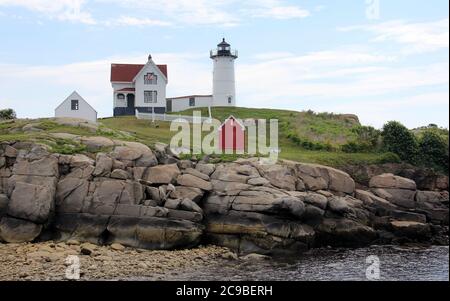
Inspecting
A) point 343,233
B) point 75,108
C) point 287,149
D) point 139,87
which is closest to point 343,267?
point 343,233

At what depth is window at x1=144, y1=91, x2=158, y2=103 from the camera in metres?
61.9

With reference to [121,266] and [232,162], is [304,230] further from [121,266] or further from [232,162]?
[121,266]

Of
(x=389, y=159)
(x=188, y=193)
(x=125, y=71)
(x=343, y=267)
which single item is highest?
(x=125, y=71)

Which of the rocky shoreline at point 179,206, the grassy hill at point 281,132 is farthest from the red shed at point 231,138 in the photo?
the rocky shoreline at point 179,206

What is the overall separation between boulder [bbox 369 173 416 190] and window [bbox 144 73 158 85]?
2928 cm

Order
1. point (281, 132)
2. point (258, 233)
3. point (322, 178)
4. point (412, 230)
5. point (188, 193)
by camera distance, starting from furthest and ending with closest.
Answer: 1. point (281, 132)
2. point (322, 178)
3. point (412, 230)
4. point (188, 193)
5. point (258, 233)

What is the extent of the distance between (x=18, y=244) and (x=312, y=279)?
47.3 feet

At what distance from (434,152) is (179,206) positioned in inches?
898

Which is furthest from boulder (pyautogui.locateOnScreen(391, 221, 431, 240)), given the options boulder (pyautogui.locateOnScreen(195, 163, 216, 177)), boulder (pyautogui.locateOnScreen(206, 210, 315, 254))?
boulder (pyautogui.locateOnScreen(195, 163, 216, 177))

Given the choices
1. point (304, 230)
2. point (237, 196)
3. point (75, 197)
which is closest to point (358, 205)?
point (304, 230)

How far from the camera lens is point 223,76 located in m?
67.6

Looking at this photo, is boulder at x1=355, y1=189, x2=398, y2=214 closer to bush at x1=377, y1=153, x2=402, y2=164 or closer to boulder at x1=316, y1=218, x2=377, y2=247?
boulder at x1=316, y1=218, x2=377, y2=247

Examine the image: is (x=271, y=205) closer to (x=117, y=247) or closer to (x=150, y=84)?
(x=117, y=247)
